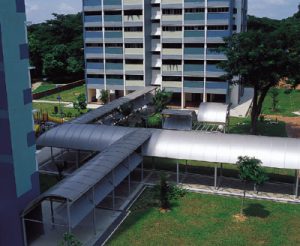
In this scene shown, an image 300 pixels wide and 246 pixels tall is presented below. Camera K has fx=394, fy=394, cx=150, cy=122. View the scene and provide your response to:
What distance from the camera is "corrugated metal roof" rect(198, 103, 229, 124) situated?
53188 millimetres

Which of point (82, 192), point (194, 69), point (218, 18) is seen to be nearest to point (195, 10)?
point (218, 18)

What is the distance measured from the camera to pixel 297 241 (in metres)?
28.0

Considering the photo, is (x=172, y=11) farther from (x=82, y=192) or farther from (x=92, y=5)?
(x=82, y=192)

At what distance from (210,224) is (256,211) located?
4.59 meters

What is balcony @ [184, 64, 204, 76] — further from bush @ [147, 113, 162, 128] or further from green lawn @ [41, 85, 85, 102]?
green lawn @ [41, 85, 85, 102]

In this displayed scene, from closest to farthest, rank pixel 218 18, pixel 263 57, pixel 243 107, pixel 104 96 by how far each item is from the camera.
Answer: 1. pixel 263 57
2. pixel 218 18
3. pixel 104 96
4. pixel 243 107

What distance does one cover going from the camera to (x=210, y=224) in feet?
99.7

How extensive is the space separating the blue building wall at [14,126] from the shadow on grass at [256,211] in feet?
56.1

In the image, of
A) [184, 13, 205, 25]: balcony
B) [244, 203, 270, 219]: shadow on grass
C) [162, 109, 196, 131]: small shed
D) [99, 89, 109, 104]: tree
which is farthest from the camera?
[99, 89, 109, 104]: tree

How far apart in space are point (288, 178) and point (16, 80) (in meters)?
27.5

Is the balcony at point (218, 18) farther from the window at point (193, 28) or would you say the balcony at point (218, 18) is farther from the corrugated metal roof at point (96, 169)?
the corrugated metal roof at point (96, 169)

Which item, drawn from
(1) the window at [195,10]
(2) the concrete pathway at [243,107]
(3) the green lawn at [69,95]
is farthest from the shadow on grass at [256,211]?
(3) the green lawn at [69,95]

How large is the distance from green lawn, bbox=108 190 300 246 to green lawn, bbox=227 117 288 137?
70.0ft

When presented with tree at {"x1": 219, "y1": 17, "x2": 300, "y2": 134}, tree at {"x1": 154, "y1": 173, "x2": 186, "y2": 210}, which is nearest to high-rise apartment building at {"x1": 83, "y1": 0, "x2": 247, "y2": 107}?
tree at {"x1": 219, "y1": 17, "x2": 300, "y2": 134}
